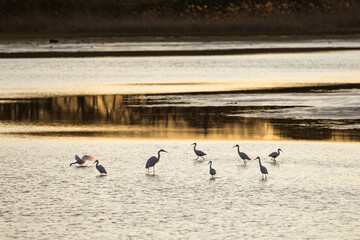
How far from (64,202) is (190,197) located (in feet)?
6.38

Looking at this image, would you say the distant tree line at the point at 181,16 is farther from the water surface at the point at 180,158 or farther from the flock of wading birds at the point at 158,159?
the flock of wading birds at the point at 158,159

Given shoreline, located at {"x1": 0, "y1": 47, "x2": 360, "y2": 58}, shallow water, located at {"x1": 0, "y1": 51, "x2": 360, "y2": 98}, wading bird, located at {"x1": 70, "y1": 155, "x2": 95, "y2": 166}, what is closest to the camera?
wading bird, located at {"x1": 70, "y1": 155, "x2": 95, "y2": 166}

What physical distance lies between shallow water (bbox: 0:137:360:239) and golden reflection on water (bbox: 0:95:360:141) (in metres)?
1.12

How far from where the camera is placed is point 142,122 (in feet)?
69.5

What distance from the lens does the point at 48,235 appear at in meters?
11.1

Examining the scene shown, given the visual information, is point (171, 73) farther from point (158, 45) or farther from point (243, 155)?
point (158, 45)

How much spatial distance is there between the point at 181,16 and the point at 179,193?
7422 cm

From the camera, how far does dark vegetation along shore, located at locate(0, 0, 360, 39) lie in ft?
250

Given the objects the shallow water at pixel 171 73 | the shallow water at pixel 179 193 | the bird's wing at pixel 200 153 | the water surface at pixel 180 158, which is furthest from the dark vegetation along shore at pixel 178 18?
the bird's wing at pixel 200 153

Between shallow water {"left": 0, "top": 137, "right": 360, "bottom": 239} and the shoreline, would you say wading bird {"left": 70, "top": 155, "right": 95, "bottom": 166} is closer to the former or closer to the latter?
shallow water {"left": 0, "top": 137, "right": 360, "bottom": 239}

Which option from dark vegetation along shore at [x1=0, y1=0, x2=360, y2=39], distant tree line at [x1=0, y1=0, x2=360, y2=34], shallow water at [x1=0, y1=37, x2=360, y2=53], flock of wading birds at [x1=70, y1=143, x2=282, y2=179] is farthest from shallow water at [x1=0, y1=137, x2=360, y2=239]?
distant tree line at [x1=0, y1=0, x2=360, y2=34]

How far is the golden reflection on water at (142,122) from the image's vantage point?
745 inches

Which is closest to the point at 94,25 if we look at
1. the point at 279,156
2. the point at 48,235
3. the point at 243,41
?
the point at 243,41

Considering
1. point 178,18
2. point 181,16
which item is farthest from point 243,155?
point 181,16
